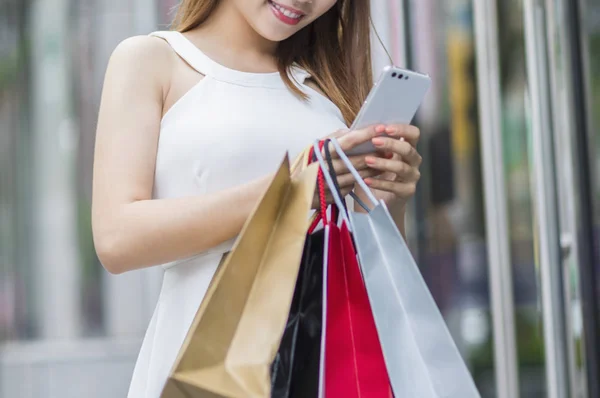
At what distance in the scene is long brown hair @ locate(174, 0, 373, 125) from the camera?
4.14ft

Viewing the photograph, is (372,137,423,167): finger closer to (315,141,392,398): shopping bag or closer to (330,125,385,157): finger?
(330,125,385,157): finger

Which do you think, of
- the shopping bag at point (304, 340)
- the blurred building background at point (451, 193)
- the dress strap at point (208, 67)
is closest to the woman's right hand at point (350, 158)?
the shopping bag at point (304, 340)

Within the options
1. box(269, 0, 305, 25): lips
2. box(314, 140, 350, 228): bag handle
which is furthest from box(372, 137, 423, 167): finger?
box(269, 0, 305, 25): lips

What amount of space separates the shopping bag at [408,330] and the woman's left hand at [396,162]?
181 mm

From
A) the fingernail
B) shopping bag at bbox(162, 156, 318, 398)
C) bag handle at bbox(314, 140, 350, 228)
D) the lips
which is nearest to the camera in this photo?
shopping bag at bbox(162, 156, 318, 398)

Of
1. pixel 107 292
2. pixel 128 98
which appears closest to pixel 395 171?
pixel 128 98

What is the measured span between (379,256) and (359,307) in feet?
0.18

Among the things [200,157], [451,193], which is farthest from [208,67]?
[451,193]

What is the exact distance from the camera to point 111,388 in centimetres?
368

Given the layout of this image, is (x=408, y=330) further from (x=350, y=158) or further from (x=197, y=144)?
(x=197, y=144)

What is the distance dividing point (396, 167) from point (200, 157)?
245mm

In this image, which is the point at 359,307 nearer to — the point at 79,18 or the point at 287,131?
the point at 287,131

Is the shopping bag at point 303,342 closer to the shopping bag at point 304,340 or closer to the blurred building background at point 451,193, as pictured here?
the shopping bag at point 304,340

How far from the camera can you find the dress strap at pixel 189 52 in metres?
1.13
